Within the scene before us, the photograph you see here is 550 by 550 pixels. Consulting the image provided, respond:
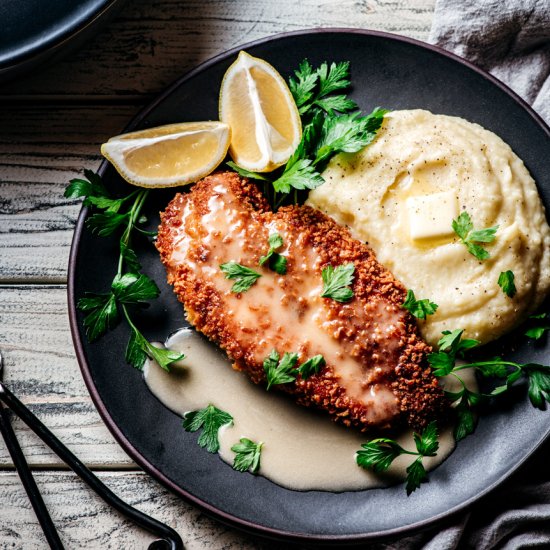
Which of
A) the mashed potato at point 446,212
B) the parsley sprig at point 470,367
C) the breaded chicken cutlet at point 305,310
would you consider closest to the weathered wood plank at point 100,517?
the breaded chicken cutlet at point 305,310

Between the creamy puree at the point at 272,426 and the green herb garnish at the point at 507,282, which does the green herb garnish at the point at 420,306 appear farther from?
the creamy puree at the point at 272,426

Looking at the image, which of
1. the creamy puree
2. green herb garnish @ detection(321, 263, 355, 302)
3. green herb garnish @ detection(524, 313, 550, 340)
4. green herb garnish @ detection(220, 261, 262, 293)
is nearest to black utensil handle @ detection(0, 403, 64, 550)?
the creamy puree

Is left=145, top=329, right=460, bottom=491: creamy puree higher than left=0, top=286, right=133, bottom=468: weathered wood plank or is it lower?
higher

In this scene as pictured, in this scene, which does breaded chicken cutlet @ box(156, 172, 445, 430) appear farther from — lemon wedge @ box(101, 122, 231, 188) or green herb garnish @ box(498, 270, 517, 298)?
green herb garnish @ box(498, 270, 517, 298)

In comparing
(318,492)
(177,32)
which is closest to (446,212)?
(318,492)

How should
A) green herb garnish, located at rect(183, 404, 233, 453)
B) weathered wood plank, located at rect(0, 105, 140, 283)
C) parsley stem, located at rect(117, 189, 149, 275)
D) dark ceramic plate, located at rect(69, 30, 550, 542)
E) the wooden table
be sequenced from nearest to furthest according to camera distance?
dark ceramic plate, located at rect(69, 30, 550, 542)
green herb garnish, located at rect(183, 404, 233, 453)
parsley stem, located at rect(117, 189, 149, 275)
the wooden table
weathered wood plank, located at rect(0, 105, 140, 283)
